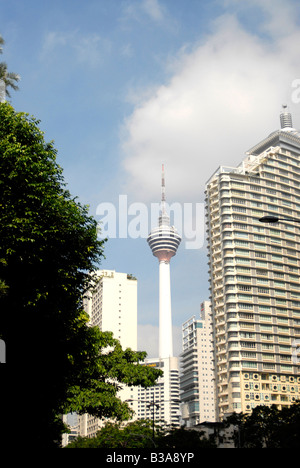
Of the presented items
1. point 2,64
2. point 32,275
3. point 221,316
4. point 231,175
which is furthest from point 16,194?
point 231,175

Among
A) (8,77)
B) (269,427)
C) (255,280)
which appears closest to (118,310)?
(255,280)

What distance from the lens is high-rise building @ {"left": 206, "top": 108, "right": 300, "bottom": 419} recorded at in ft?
364

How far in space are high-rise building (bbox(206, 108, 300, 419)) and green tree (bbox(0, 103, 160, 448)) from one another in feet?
285

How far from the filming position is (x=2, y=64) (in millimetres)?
36969

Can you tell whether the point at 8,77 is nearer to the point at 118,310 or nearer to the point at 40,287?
the point at 40,287

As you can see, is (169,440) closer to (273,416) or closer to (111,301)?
(273,416)

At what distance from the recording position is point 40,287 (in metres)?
23.2

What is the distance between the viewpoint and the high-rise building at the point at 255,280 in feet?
364

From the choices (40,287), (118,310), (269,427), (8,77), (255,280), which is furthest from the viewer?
(118,310)

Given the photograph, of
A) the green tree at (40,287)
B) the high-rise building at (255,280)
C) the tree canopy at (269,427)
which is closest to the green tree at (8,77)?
the green tree at (40,287)

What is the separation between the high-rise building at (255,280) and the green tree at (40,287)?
86747 millimetres

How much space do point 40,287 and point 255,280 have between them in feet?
330

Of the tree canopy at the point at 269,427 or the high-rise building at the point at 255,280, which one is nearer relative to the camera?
the tree canopy at the point at 269,427

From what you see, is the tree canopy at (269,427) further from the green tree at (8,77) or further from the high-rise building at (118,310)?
the high-rise building at (118,310)
